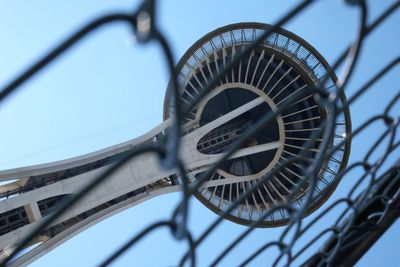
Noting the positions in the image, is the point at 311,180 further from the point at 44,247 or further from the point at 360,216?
the point at 44,247

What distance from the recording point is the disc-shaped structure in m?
22.8

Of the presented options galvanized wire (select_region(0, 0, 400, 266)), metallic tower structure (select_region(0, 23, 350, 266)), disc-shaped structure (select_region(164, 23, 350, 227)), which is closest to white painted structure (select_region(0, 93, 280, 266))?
metallic tower structure (select_region(0, 23, 350, 266))

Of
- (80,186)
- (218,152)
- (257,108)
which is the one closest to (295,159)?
(80,186)

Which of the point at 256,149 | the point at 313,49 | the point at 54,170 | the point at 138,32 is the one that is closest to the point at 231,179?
the point at 256,149

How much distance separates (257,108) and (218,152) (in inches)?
198

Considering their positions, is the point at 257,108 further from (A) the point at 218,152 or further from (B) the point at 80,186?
(B) the point at 80,186

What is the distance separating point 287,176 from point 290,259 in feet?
80.1

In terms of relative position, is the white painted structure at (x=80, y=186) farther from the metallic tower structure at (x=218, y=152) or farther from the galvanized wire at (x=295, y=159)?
the galvanized wire at (x=295, y=159)

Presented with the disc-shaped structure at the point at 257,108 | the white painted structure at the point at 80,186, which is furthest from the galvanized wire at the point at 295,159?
the disc-shaped structure at the point at 257,108

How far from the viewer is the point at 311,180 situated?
2.68 meters

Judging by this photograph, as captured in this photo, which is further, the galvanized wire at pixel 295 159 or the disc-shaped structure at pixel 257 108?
the disc-shaped structure at pixel 257 108

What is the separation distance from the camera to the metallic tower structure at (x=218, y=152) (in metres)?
14.4

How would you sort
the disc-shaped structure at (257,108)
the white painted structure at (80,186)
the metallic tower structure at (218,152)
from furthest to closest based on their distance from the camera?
the disc-shaped structure at (257,108) < the metallic tower structure at (218,152) < the white painted structure at (80,186)

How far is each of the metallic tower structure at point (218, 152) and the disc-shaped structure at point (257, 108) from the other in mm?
52
